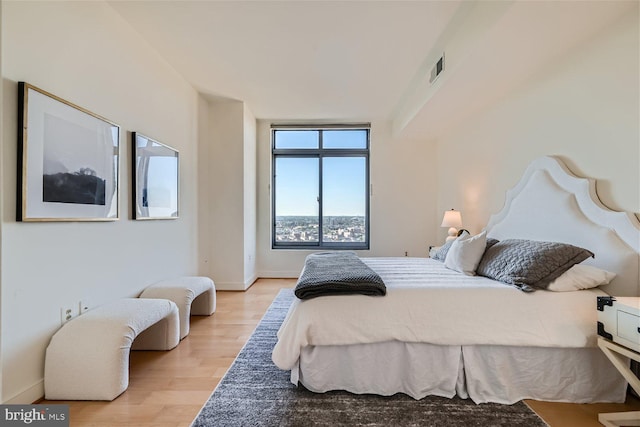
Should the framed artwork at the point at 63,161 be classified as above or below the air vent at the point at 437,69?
below

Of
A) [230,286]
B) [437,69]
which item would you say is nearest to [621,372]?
[437,69]

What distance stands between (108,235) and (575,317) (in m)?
3.19

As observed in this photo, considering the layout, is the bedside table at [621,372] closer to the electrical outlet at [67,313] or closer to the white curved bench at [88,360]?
the white curved bench at [88,360]

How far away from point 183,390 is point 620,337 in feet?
7.96

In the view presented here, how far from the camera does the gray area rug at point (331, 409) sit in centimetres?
155

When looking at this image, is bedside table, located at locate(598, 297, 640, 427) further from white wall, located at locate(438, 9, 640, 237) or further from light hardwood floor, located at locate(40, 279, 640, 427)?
white wall, located at locate(438, 9, 640, 237)

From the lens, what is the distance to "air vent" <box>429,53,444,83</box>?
273 cm

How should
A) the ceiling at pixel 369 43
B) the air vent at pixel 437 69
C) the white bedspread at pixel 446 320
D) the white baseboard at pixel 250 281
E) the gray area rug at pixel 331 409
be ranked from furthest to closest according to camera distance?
the white baseboard at pixel 250 281, the air vent at pixel 437 69, the ceiling at pixel 369 43, the white bedspread at pixel 446 320, the gray area rug at pixel 331 409

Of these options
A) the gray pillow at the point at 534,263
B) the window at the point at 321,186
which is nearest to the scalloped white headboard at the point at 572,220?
the gray pillow at the point at 534,263

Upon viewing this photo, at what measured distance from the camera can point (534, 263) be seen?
6.25 ft

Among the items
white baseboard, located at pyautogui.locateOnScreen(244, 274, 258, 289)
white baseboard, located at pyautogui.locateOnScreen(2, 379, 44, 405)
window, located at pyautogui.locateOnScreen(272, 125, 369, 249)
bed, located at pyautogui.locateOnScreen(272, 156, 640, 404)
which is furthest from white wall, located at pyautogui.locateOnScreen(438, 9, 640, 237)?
white baseboard, located at pyautogui.locateOnScreen(2, 379, 44, 405)

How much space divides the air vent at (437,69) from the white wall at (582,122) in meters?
0.76

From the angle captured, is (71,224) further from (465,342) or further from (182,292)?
(465,342)

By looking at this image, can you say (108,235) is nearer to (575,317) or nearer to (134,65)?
(134,65)
